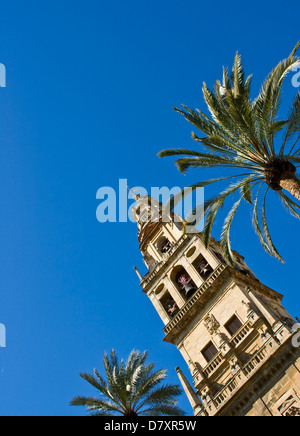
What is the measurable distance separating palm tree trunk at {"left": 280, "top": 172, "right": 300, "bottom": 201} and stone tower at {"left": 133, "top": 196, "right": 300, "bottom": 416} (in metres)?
6.17

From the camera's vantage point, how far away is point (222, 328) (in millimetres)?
26406

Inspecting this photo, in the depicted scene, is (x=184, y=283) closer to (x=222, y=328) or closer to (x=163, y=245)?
(x=222, y=328)

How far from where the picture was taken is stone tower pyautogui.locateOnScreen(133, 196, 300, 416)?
2125 centimetres

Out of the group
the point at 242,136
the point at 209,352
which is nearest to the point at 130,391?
the point at 209,352

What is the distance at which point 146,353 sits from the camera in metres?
24.9

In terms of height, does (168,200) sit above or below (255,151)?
above

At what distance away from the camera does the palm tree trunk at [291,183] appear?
15.8 m

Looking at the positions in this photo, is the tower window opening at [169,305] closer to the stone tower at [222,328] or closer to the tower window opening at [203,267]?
Answer: the stone tower at [222,328]

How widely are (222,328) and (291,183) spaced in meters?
13.3

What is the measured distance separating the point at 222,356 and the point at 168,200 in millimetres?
11577

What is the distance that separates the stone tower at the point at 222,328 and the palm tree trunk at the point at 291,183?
6.17 m

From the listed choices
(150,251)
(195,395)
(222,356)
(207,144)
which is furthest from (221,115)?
(150,251)

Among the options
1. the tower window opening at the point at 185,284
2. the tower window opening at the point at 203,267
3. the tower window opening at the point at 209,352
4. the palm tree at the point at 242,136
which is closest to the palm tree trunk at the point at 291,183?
the palm tree at the point at 242,136
